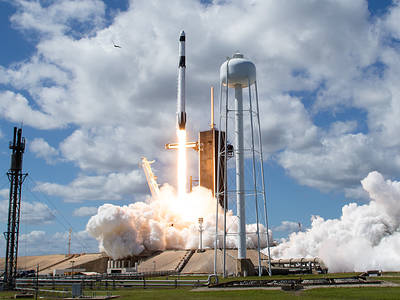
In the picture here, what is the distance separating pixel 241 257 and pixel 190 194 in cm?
3708

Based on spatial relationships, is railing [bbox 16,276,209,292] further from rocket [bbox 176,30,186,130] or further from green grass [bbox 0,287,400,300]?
rocket [bbox 176,30,186,130]

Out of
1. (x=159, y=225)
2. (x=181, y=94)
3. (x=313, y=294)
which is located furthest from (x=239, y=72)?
(x=159, y=225)

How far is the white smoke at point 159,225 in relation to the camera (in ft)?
219

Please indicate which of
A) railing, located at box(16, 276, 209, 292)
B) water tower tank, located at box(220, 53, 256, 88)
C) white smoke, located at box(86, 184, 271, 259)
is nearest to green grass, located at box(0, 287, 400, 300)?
railing, located at box(16, 276, 209, 292)

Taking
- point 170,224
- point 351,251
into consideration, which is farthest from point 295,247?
point 170,224

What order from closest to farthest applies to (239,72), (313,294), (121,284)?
(313,294), (121,284), (239,72)

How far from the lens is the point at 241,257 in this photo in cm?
Answer: 4459

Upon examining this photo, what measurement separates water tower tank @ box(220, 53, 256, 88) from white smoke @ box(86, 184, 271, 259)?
79.9 feet

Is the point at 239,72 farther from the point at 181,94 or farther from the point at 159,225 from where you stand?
the point at 159,225

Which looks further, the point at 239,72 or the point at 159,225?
the point at 159,225

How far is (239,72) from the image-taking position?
4569 cm

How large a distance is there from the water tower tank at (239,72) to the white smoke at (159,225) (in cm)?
2434

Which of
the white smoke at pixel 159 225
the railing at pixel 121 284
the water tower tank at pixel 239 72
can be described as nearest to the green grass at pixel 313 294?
the railing at pixel 121 284

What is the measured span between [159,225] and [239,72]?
34.6 metres
